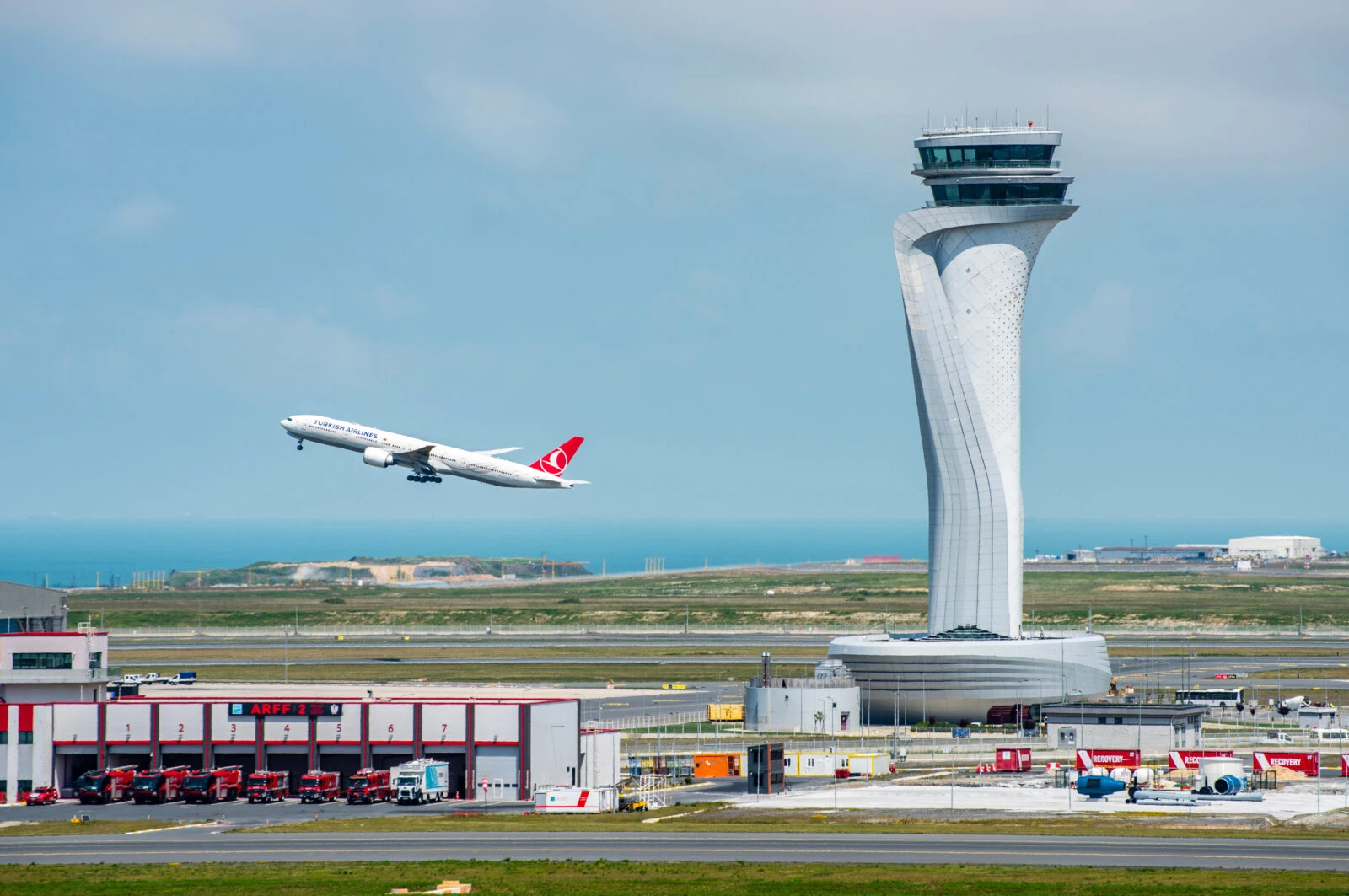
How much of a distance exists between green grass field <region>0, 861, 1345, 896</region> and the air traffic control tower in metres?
64.9

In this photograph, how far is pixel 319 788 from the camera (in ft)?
305

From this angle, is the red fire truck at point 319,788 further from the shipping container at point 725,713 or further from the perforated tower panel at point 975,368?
the perforated tower panel at point 975,368

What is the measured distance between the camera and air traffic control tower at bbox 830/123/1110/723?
440ft

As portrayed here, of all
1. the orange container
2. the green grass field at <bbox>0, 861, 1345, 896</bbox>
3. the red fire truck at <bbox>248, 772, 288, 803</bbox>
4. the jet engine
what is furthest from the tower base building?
the green grass field at <bbox>0, 861, 1345, 896</bbox>

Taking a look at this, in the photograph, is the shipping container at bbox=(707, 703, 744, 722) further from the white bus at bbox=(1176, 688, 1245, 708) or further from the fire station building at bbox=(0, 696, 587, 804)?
the fire station building at bbox=(0, 696, 587, 804)

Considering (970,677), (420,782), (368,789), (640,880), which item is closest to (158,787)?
(368,789)

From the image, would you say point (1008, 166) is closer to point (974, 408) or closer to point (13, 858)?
point (974, 408)

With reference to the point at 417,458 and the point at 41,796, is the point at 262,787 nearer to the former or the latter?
the point at 41,796

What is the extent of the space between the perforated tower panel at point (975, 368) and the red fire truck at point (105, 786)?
62808mm

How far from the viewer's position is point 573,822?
84.4 m

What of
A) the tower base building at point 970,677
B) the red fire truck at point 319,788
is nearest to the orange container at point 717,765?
the red fire truck at point 319,788

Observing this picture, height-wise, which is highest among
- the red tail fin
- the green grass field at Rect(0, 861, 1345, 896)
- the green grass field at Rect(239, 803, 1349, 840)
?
the red tail fin

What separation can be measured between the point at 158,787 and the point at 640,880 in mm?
36363

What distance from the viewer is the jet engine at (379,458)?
148625mm
